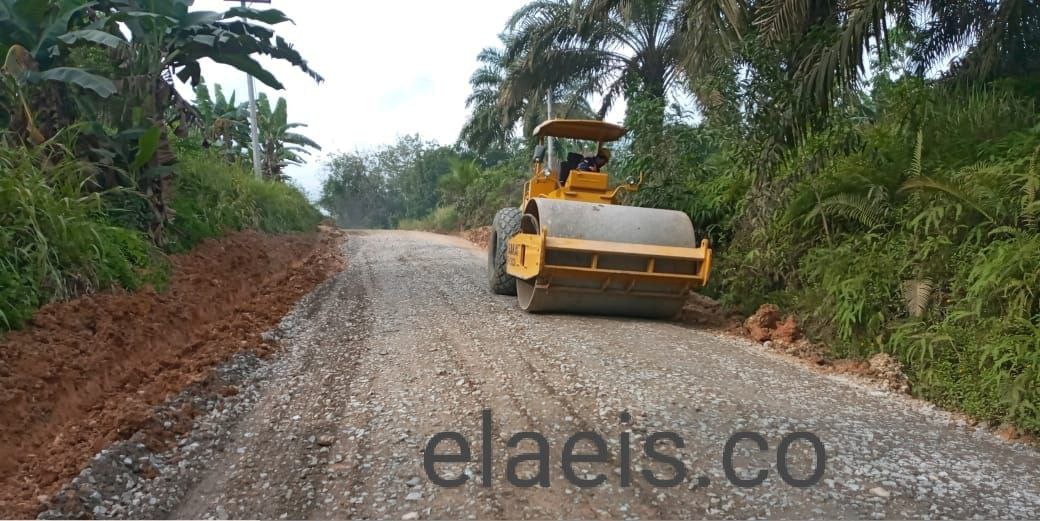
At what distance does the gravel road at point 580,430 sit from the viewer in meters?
3.31

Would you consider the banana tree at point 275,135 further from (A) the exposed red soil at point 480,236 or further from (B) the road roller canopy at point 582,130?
(B) the road roller canopy at point 582,130

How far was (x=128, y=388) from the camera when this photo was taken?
4.96 meters

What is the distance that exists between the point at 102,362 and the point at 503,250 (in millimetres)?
4731

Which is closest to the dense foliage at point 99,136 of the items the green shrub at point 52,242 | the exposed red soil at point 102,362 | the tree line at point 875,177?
the green shrub at point 52,242

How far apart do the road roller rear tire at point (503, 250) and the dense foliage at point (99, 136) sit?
3.93m

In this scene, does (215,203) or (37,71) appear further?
(215,203)

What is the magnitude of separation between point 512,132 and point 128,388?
66.4 ft

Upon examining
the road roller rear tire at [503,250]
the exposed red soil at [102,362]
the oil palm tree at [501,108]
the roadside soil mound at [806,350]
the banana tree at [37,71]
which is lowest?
the exposed red soil at [102,362]

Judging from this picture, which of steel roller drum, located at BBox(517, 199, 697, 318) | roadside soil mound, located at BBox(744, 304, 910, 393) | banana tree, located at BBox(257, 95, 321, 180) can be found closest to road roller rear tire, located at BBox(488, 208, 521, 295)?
steel roller drum, located at BBox(517, 199, 697, 318)

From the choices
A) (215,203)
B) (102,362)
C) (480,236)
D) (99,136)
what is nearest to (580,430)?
(102,362)

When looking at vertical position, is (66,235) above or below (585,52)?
below

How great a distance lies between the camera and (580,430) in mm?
4109

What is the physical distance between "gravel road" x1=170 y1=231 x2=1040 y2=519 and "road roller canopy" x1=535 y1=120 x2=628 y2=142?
11.0ft

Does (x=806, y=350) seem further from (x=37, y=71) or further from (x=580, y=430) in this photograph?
(x=37, y=71)
